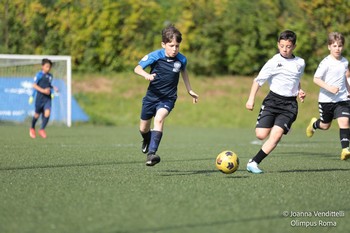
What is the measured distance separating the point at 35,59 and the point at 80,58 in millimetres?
4901

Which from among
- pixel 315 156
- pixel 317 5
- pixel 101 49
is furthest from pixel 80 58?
pixel 315 156

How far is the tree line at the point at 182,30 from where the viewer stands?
1128 inches

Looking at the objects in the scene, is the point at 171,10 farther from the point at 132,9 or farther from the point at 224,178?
the point at 224,178

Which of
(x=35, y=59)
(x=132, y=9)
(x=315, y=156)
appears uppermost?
(x=132, y=9)

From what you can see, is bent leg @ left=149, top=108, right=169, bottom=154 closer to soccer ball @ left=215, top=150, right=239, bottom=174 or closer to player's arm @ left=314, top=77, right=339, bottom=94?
soccer ball @ left=215, top=150, right=239, bottom=174

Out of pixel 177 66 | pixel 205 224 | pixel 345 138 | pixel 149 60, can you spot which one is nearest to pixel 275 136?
pixel 177 66

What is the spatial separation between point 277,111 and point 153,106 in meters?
1.65

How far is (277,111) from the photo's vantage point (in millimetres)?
8398

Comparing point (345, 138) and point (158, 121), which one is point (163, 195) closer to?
point (158, 121)

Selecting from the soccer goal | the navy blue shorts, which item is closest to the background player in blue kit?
the navy blue shorts

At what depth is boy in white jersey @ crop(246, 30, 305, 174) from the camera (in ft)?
27.2

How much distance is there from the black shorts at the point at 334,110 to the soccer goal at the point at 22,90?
45.0 ft

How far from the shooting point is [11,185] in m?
6.82

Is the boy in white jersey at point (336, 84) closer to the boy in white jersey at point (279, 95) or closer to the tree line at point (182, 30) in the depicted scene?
the boy in white jersey at point (279, 95)
